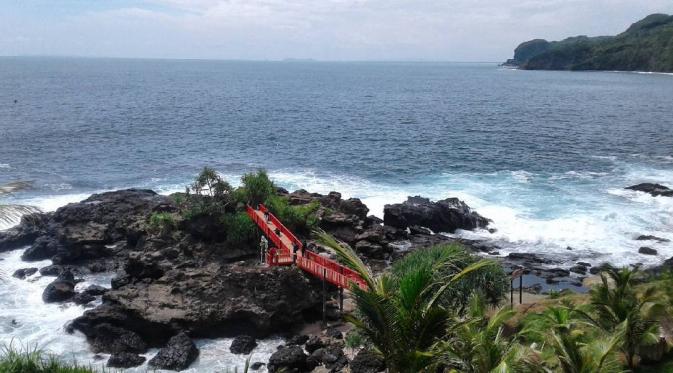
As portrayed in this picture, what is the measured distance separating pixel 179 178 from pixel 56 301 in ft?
90.5

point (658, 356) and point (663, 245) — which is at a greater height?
point (658, 356)

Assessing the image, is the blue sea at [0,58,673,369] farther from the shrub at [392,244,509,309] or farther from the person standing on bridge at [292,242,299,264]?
the shrub at [392,244,509,309]

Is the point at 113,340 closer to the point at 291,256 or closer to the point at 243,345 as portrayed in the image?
A: the point at 243,345

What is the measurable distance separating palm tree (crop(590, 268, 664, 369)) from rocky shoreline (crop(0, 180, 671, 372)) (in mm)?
8692

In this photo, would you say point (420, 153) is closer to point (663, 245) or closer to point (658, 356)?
point (663, 245)

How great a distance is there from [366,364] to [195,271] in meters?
11.3

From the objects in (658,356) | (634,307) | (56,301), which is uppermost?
(634,307)

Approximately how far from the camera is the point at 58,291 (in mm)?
30828

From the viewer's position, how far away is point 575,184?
2165 inches

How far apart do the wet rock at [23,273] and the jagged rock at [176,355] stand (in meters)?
13.5

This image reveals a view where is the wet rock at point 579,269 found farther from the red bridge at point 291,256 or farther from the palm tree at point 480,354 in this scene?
the palm tree at point 480,354

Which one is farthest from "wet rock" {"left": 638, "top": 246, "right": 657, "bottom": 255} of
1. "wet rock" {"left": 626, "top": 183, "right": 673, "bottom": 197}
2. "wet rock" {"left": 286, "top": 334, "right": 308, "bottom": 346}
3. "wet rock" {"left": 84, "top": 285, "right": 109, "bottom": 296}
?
"wet rock" {"left": 84, "top": 285, "right": 109, "bottom": 296}

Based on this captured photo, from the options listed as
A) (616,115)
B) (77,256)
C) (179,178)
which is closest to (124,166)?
(179,178)

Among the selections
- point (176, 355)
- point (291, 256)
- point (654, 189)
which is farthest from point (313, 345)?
point (654, 189)
